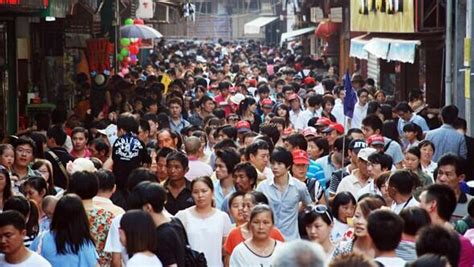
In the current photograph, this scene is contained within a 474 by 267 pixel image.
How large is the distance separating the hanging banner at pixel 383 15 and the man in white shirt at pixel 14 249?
521 inches

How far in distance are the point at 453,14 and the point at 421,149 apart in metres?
5.93

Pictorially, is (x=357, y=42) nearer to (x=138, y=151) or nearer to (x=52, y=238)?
(x=138, y=151)

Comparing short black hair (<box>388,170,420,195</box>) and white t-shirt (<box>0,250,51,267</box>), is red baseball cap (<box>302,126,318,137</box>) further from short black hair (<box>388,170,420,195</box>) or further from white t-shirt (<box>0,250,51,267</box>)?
white t-shirt (<box>0,250,51,267</box>)

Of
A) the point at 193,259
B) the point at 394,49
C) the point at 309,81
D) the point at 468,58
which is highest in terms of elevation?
the point at 468,58

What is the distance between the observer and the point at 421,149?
1249 cm

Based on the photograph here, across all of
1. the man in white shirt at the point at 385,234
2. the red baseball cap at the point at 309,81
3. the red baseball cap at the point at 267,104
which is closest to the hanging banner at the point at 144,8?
the red baseball cap at the point at 309,81

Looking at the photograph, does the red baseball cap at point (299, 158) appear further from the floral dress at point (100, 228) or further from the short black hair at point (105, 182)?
the floral dress at point (100, 228)

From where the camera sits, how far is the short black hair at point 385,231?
7.50m

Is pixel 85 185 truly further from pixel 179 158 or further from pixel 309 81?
pixel 309 81

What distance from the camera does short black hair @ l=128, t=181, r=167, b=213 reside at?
8.91 m

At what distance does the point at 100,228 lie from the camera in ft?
31.6

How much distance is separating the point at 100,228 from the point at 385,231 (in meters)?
2.84

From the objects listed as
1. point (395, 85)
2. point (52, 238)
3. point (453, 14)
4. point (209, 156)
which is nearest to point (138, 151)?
point (209, 156)

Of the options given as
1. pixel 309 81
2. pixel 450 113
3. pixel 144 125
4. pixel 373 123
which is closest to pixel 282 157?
pixel 373 123
